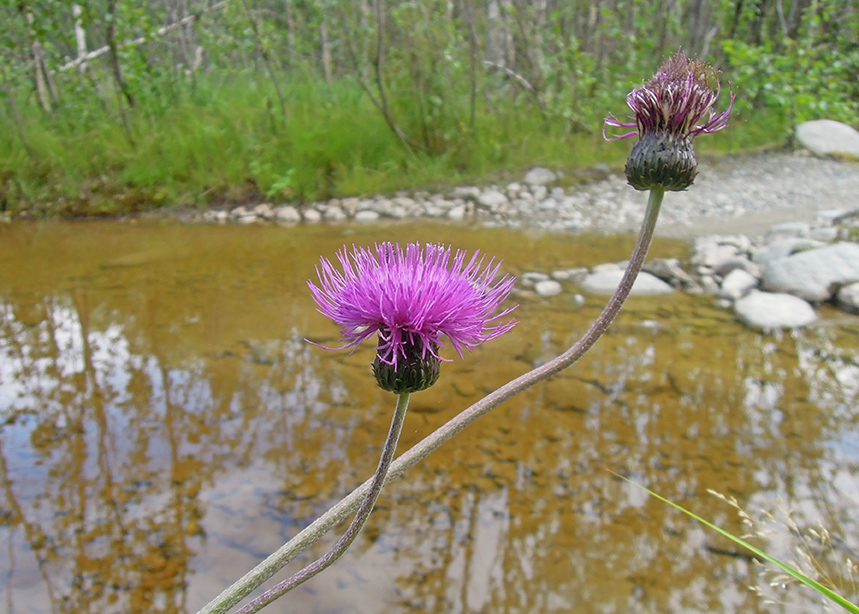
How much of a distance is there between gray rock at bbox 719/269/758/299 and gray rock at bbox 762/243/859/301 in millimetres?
138

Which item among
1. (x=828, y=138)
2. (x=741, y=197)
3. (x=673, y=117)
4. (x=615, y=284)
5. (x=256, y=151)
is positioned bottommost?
(x=741, y=197)

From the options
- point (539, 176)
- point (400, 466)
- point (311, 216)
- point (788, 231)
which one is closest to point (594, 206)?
point (539, 176)

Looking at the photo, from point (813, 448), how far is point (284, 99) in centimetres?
779

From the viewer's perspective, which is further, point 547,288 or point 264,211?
point 264,211

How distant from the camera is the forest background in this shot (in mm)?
7707

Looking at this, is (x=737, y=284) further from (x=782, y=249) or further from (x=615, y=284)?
(x=615, y=284)

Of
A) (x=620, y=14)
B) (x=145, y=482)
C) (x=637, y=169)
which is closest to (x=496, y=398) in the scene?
(x=637, y=169)

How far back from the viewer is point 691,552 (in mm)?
2445

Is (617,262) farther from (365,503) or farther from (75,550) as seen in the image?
(365,503)

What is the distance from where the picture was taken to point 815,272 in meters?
5.04

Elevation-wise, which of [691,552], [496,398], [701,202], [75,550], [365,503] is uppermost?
[496,398]

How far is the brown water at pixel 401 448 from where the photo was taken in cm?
231

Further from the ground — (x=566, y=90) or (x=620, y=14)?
(x=620, y=14)

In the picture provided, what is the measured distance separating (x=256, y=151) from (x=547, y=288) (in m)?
4.59
